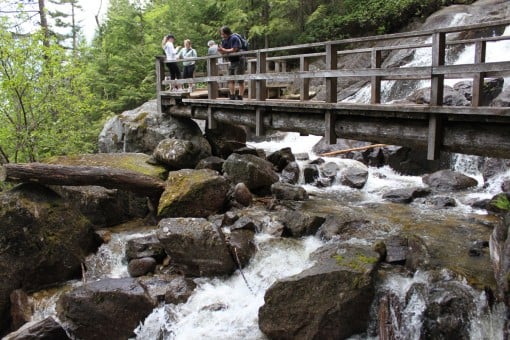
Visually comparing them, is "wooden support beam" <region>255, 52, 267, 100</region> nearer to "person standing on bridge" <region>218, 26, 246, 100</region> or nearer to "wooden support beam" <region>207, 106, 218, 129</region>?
"person standing on bridge" <region>218, 26, 246, 100</region>

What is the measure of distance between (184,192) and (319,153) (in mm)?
8230

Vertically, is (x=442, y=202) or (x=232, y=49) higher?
(x=232, y=49)

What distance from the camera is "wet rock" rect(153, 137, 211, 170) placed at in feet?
41.5

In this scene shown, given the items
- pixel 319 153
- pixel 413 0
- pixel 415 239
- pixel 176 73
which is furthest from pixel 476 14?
pixel 415 239

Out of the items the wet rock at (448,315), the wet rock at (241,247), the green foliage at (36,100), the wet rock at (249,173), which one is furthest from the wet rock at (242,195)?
the green foliage at (36,100)

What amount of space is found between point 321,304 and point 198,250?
2.84 meters

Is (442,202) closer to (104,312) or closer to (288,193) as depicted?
(288,193)

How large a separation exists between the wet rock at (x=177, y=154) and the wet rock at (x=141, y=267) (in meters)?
4.37

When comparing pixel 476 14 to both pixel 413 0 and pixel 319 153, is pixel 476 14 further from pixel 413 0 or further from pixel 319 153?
pixel 319 153

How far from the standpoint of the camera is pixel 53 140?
587 inches

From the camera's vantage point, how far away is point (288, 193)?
12.1 meters

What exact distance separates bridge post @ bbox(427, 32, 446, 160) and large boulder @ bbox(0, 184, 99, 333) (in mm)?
7576

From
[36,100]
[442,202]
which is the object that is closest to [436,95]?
[442,202]

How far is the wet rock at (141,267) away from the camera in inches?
342
